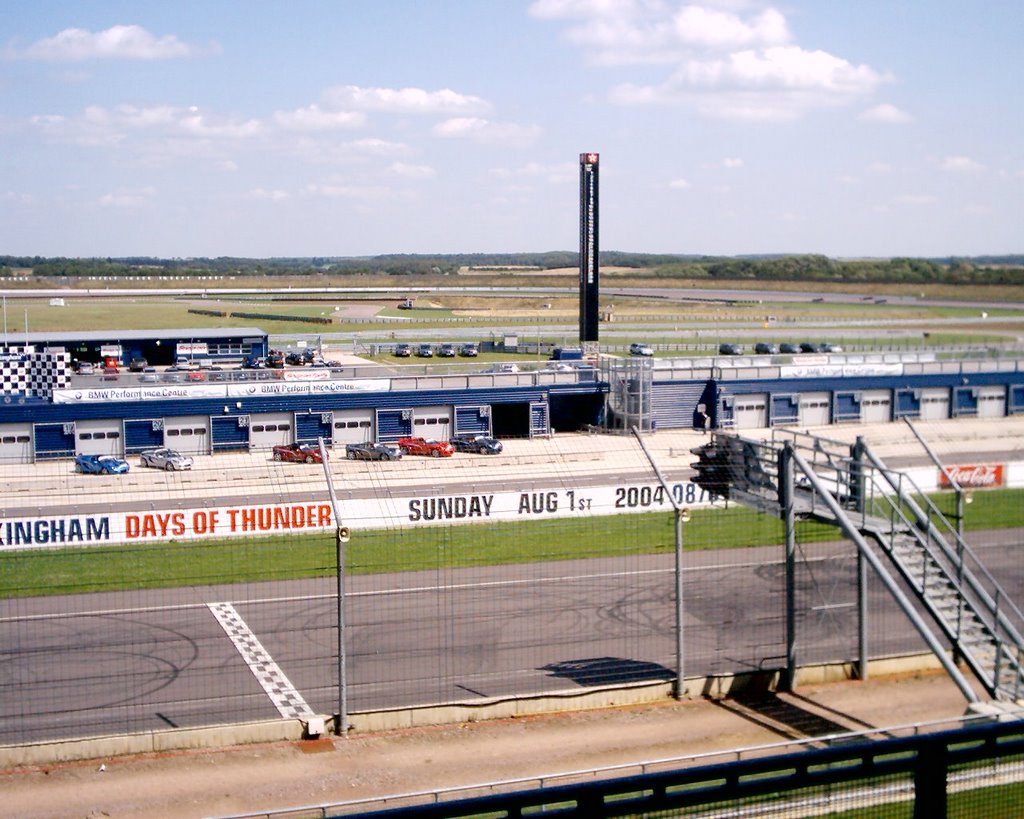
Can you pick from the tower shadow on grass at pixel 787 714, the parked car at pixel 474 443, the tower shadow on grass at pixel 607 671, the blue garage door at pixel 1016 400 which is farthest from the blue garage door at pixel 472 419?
the tower shadow on grass at pixel 787 714

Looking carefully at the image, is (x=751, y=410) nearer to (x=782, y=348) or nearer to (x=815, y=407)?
(x=815, y=407)

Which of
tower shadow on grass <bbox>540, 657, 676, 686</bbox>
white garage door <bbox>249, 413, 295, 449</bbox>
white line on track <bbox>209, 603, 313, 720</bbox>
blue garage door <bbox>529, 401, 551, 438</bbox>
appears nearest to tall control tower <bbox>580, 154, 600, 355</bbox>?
blue garage door <bbox>529, 401, 551, 438</bbox>

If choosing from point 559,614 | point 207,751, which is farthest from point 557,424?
point 207,751

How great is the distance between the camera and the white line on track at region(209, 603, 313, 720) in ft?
31.1

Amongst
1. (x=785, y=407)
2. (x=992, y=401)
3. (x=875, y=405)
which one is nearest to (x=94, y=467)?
(x=785, y=407)

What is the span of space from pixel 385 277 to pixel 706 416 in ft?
292

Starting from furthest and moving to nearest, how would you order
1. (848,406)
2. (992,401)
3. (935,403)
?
1. (848,406)
2. (935,403)
3. (992,401)

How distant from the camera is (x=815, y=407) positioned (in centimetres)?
3014

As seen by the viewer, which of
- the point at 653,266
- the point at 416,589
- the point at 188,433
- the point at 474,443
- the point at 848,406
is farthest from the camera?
the point at 653,266

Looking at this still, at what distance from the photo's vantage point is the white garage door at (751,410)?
98.6 feet

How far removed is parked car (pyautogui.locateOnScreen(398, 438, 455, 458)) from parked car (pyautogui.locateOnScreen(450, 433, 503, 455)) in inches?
12.9

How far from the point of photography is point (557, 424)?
30516 millimetres

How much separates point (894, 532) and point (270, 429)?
66.4 ft

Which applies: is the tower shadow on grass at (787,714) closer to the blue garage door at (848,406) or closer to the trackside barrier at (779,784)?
the trackside barrier at (779,784)
